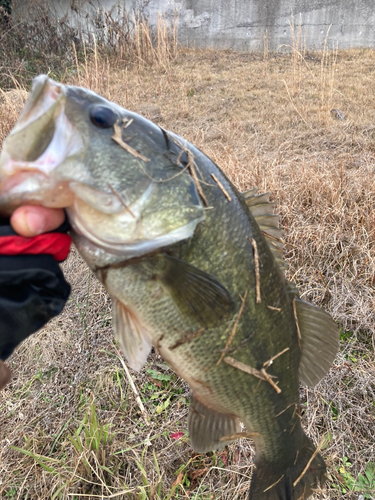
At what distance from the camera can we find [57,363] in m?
2.60

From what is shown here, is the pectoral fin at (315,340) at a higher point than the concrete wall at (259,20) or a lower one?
lower

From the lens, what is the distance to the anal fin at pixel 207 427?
1351 millimetres

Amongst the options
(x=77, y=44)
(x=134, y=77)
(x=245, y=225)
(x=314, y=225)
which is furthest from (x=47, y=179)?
(x=77, y=44)

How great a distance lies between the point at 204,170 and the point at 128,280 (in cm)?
45

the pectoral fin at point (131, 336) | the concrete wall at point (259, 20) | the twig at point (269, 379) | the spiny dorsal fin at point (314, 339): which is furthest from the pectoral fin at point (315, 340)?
the concrete wall at point (259, 20)

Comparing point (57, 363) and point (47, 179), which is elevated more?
point (47, 179)

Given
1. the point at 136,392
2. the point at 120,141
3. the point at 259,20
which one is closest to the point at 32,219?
the point at 120,141

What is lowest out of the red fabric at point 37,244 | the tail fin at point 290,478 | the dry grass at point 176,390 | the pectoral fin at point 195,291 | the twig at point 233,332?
the dry grass at point 176,390

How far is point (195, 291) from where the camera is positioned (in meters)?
1.10

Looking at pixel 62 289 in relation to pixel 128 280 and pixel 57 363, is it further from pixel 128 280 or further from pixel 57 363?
pixel 57 363

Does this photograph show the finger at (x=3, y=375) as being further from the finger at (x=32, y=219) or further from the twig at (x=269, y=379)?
the twig at (x=269, y=379)

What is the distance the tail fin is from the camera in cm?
142

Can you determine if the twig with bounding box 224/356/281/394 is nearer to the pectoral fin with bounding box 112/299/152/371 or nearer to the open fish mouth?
the pectoral fin with bounding box 112/299/152/371

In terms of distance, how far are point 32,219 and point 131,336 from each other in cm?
47
